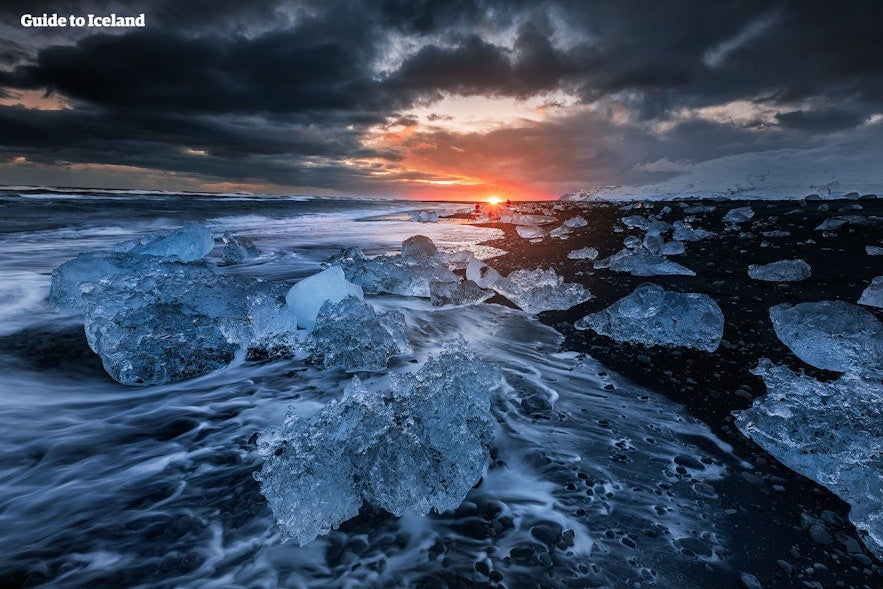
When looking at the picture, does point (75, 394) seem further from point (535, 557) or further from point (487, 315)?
point (487, 315)

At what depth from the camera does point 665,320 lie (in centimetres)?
456

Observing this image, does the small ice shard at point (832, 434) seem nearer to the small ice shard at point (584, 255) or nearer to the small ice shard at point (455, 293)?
the small ice shard at point (455, 293)

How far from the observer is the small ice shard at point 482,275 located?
721 cm

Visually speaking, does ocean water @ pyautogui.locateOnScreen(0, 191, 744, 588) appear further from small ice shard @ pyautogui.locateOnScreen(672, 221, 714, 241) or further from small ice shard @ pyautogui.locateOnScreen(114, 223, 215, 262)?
small ice shard @ pyautogui.locateOnScreen(672, 221, 714, 241)

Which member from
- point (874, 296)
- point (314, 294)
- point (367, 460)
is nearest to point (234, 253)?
point (314, 294)

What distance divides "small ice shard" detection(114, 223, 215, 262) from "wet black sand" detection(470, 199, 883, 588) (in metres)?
7.15

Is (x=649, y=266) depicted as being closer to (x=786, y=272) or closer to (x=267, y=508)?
(x=786, y=272)

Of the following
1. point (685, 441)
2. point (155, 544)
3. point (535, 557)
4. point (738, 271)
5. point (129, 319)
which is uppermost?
point (738, 271)

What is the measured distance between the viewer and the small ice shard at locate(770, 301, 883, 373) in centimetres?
362

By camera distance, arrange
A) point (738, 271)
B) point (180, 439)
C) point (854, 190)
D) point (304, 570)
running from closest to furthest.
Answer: point (304, 570)
point (180, 439)
point (738, 271)
point (854, 190)

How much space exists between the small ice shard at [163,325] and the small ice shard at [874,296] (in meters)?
8.38

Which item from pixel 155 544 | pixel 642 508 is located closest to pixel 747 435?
pixel 642 508

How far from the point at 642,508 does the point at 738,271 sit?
7.24 m

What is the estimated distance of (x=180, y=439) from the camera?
3.19m
